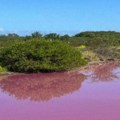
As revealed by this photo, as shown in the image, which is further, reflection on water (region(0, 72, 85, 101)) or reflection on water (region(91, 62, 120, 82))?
reflection on water (region(91, 62, 120, 82))

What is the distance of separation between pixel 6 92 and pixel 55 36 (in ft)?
62.4

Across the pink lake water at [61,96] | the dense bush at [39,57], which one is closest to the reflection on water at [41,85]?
the pink lake water at [61,96]

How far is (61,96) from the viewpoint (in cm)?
1218

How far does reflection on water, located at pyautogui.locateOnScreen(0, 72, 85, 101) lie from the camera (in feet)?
41.2

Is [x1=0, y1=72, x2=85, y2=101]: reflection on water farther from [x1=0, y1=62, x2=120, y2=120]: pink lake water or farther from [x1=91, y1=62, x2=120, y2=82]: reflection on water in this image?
[x1=91, y1=62, x2=120, y2=82]: reflection on water

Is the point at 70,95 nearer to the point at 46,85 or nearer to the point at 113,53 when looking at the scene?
the point at 46,85

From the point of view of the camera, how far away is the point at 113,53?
82.7 feet

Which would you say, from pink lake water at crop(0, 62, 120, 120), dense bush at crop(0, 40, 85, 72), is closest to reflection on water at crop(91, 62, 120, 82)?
pink lake water at crop(0, 62, 120, 120)

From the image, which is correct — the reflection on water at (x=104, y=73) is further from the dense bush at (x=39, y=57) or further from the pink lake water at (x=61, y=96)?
the dense bush at (x=39, y=57)

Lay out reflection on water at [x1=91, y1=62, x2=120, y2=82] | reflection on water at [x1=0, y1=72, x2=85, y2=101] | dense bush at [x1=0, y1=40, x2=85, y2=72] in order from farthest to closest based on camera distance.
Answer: dense bush at [x1=0, y1=40, x2=85, y2=72], reflection on water at [x1=91, y1=62, x2=120, y2=82], reflection on water at [x1=0, y1=72, x2=85, y2=101]

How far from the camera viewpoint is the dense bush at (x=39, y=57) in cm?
1775

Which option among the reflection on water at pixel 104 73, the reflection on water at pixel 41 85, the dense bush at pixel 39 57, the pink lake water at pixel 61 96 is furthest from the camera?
the dense bush at pixel 39 57

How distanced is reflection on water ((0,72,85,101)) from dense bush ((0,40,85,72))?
1.76 feet

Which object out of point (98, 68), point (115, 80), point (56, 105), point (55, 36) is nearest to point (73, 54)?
point (98, 68)
